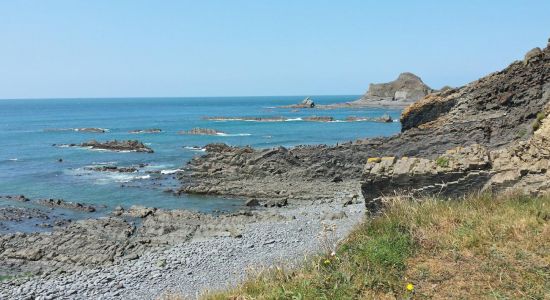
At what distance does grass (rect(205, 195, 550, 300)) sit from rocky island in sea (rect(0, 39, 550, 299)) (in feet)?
1.54

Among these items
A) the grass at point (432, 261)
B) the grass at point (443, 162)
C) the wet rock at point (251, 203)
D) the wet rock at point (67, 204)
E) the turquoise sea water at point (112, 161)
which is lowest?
the turquoise sea water at point (112, 161)

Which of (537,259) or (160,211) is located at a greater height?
(537,259)

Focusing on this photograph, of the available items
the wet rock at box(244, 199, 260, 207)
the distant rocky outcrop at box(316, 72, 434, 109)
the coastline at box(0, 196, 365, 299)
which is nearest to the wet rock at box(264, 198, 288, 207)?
the wet rock at box(244, 199, 260, 207)

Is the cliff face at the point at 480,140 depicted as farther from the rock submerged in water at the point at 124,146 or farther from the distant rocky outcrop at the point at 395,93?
the distant rocky outcrop at the point at 395,93

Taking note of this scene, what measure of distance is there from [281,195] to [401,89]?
457 ft

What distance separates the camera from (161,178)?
122 feet

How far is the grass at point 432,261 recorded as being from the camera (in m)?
6.32

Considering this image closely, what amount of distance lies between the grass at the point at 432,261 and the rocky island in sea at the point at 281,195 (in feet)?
1.54

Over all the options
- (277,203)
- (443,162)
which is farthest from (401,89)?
(443,162)

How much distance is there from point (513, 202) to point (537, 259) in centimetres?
263

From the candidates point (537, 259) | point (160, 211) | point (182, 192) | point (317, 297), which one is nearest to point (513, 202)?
point (537, 259)

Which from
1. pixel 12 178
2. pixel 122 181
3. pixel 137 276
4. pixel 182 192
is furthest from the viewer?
pixel 12 178

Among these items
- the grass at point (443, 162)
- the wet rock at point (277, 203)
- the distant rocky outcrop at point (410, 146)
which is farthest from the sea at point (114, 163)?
the grass at point (443, 162)

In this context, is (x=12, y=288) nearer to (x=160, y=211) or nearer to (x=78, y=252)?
(x=78, y=252)
